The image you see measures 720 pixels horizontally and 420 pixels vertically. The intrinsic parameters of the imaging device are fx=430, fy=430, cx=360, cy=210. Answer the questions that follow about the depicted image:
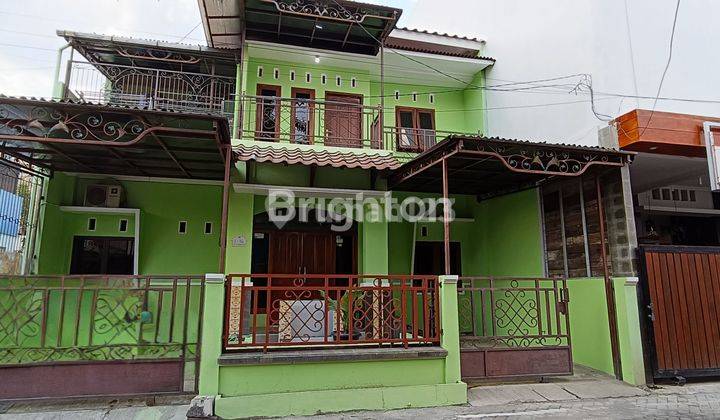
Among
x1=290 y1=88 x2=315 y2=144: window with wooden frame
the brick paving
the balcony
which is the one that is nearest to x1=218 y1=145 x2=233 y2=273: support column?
the brick paving

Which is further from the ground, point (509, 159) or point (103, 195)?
point (509, 159)

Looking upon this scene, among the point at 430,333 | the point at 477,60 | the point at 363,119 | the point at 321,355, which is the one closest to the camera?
the point at 321,355

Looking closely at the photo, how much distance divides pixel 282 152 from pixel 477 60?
5331 millimetres

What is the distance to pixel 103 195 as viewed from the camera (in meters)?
7.85

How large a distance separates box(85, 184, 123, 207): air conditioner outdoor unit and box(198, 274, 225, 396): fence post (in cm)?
393

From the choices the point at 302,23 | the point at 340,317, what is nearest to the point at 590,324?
the point at 340,317

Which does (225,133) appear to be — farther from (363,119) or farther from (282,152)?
(363,119)

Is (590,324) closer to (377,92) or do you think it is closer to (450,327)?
(450,327)

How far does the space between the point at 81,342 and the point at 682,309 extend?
27.1ft

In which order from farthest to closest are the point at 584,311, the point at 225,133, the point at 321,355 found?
the point at 584,311 → the point at 225,133 → the point at 321,355

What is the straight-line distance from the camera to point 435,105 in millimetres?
10383

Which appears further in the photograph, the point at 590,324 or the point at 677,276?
the point at 590,324

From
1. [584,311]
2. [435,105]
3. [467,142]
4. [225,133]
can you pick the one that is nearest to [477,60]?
[435,105]

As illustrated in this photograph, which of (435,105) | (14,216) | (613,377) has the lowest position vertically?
(613,377)
